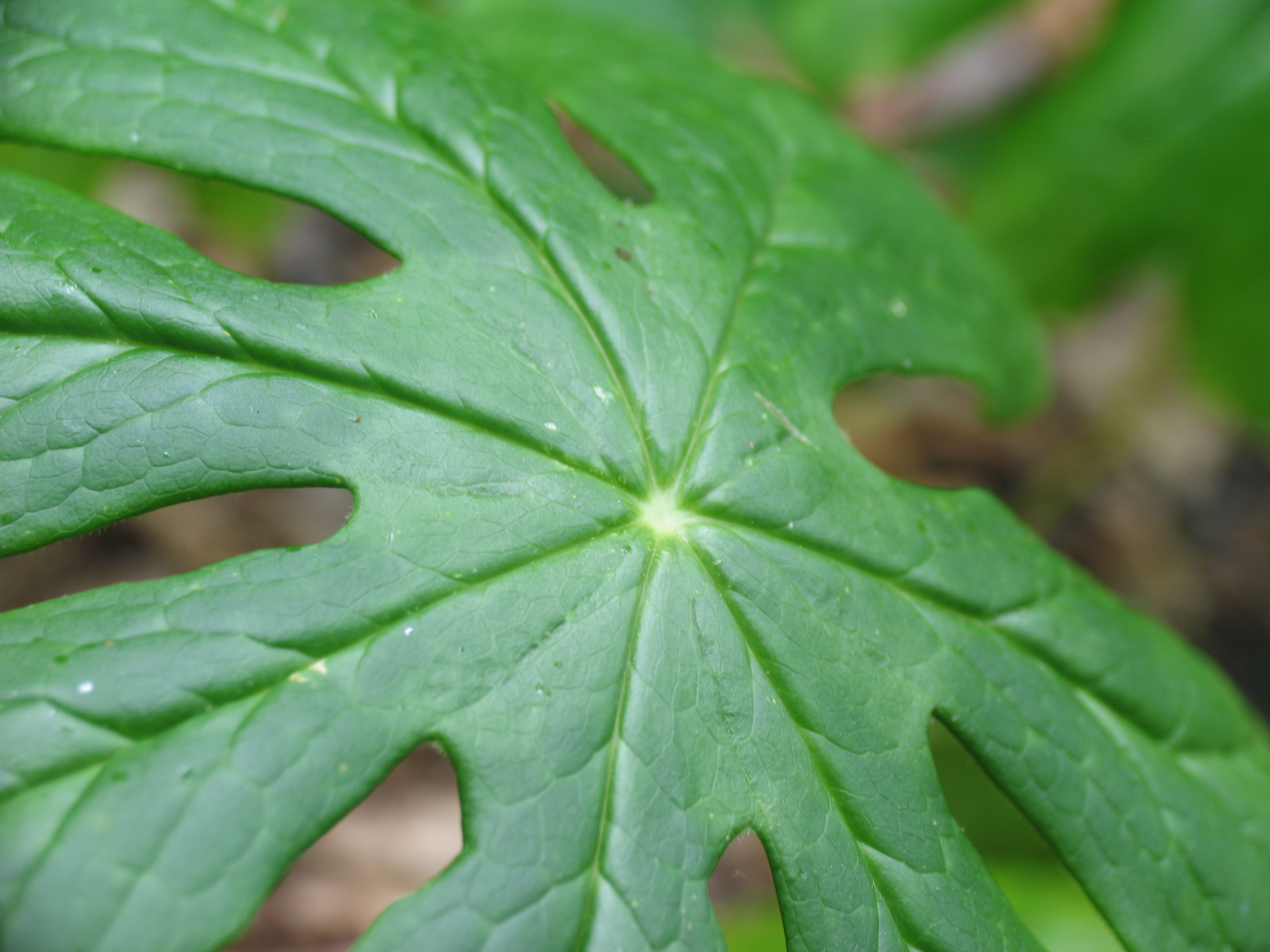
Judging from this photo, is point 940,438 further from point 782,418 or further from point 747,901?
point 782,418

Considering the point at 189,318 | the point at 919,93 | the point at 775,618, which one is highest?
the point at 919,93

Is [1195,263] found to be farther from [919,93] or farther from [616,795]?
[616,795]

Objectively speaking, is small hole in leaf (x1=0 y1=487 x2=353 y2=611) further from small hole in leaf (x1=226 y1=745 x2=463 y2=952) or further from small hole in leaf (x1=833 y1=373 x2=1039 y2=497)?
small hole in leaf (x1=833 y1=373 x2=1039 y2=497)

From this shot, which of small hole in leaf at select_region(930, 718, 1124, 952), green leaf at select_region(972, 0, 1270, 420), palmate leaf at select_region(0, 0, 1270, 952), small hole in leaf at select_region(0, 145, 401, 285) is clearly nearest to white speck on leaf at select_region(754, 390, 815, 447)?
palmate leaf at select_region(0, 0, 1270, 952)

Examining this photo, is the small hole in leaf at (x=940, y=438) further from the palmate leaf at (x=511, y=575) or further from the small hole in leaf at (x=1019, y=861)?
the palmate leaf at (x=511, y=575)

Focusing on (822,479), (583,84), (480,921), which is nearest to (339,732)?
(480,921)

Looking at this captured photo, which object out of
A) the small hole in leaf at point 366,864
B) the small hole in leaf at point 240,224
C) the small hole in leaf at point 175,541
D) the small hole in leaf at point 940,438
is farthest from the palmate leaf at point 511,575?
the small hole in leaf at point 940,438
